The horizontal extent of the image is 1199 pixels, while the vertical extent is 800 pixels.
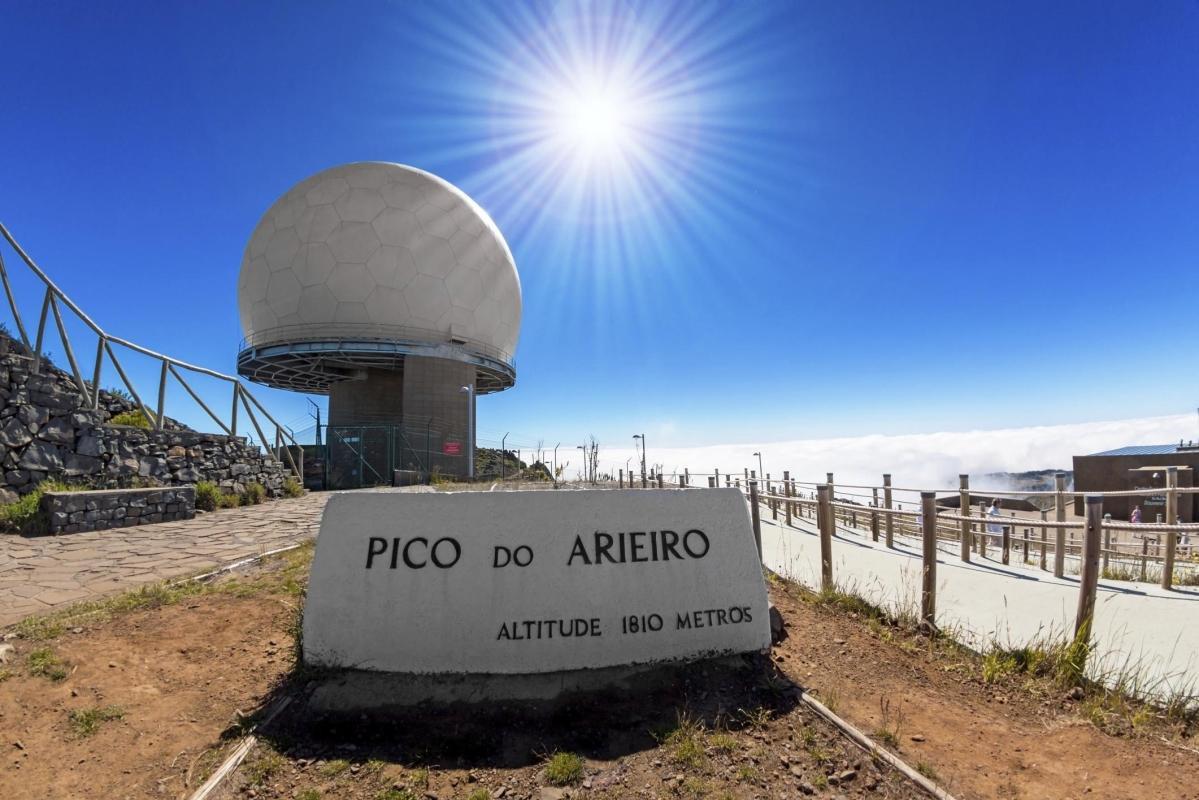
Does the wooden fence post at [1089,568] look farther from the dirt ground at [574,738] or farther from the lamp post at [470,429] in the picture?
the lamp post at [470,429]

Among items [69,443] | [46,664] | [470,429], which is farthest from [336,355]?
[46,664]

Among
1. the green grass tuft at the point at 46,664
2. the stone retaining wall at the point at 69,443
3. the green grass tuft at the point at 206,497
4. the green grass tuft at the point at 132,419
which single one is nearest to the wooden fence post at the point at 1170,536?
the green grass tuft at the point at 46,664

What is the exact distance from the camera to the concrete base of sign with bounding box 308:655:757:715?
9.87 feet

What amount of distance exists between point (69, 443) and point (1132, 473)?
40.2 meters

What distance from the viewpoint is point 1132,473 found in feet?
89.4

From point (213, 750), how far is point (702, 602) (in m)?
2.74

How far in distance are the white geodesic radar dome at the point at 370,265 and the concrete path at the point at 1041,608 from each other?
1777 centimetres

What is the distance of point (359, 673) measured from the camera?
324 cm

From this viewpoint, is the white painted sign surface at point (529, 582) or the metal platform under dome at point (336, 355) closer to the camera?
the white painted sign surface at point (529, 582)

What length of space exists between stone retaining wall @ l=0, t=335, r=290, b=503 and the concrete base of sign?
26.6ft

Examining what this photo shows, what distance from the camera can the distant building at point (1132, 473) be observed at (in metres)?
24.9

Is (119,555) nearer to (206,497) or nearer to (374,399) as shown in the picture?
(206,497)

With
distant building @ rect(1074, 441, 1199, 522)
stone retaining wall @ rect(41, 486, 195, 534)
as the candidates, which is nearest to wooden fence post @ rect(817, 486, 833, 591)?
stone retaining wall @ rect(41, 486, 195, 534)

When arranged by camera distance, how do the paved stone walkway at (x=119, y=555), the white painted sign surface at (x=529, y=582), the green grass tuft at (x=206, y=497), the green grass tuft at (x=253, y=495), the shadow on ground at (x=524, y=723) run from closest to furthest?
1. the shadow on ground at (x=524, y=723)
2. the white painted sign surface at (x=529, y=582)
3. the paved stone walkway at (x=119, y=555)
4. the green grass tuft at (x=206, y=497)
5. the green grass tuft at (x=253, y=495)
